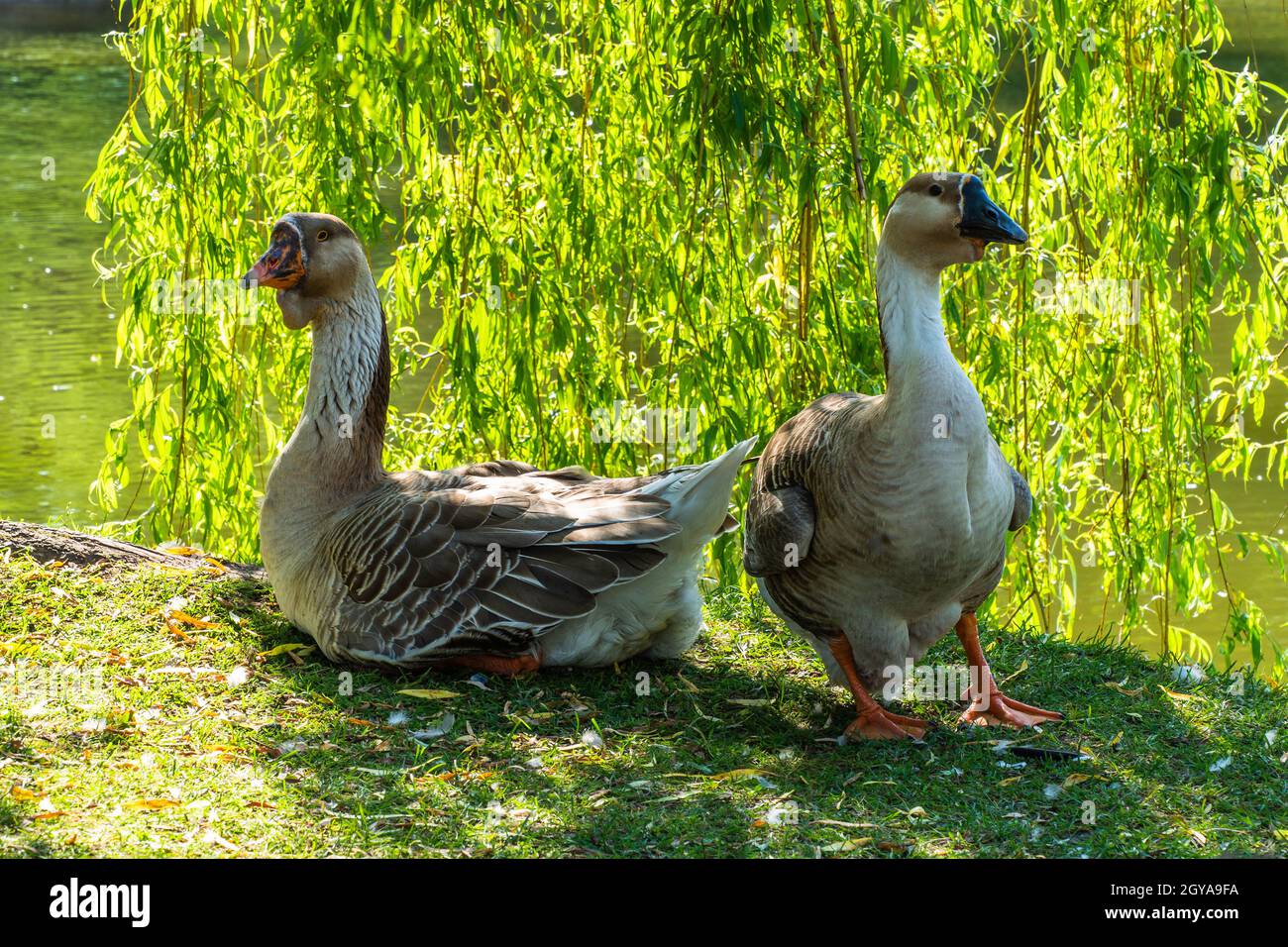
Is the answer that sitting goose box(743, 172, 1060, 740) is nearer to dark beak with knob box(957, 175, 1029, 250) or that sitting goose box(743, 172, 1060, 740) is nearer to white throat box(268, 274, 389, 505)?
dark beak with knob box(957, 175, 1029, 250)

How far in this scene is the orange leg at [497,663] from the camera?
195 inches

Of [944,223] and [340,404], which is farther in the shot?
[340,404]

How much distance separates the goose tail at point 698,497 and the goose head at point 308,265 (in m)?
1.50

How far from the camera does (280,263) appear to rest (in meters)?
5.28

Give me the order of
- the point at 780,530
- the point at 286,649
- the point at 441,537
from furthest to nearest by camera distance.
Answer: the point at 286,649, the point at 441,537, the point at 780,530

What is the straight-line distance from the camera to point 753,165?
228 inches

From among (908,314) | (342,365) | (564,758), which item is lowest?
(564,758)

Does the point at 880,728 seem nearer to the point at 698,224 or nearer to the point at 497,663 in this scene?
the point at 497,663

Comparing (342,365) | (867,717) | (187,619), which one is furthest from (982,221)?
(187,619)

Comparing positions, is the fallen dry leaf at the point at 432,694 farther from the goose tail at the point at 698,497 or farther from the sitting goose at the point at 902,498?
the sitting goose at the point at 902,498

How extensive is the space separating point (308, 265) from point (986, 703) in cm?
296

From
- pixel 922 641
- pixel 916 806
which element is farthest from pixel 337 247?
pixel 916 806

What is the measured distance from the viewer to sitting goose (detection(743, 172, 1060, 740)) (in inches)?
168

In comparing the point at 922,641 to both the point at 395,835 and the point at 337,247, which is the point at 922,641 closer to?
the point at 395,835
